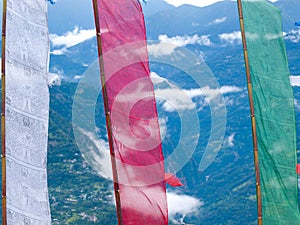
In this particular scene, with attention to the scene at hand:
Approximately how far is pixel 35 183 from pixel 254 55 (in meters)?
8.95

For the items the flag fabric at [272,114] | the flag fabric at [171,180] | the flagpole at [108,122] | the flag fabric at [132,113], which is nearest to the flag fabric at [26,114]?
the flagpole at [108,122]

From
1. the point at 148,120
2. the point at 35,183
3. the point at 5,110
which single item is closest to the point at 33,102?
the point at 5,110

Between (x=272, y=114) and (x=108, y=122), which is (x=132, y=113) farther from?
(x=272, y=114)

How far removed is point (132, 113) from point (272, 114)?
5951mm

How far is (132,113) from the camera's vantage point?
17469 mm

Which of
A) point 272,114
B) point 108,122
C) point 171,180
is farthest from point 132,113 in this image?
point 272,114

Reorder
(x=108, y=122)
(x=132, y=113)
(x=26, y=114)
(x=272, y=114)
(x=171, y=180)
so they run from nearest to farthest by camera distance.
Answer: (x=108, y=122) < (x=26, y=114) < (x=132, y=113) < (x=171, y=180) < (x=272, y=114)

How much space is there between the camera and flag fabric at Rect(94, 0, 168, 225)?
53.8ft

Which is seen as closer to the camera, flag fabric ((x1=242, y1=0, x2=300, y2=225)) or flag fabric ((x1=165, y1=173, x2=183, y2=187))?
flag fabric ((x1=165, y1=173, x2=183, y2=187))

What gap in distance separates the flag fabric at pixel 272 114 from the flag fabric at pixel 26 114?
7397mm

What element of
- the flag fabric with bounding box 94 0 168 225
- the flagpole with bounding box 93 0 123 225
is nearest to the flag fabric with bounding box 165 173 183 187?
the flag fabric with bounding box 94 0 168 225

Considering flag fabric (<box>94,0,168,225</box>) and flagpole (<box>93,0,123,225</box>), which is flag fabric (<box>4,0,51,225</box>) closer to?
flagpole (<box>93,0,123,225</box>)

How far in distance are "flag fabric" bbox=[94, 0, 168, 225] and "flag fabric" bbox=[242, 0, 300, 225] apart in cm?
395

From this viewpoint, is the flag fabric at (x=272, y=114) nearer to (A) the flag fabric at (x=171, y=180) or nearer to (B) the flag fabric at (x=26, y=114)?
(A) the flag fabric at (x=171, y=180)
